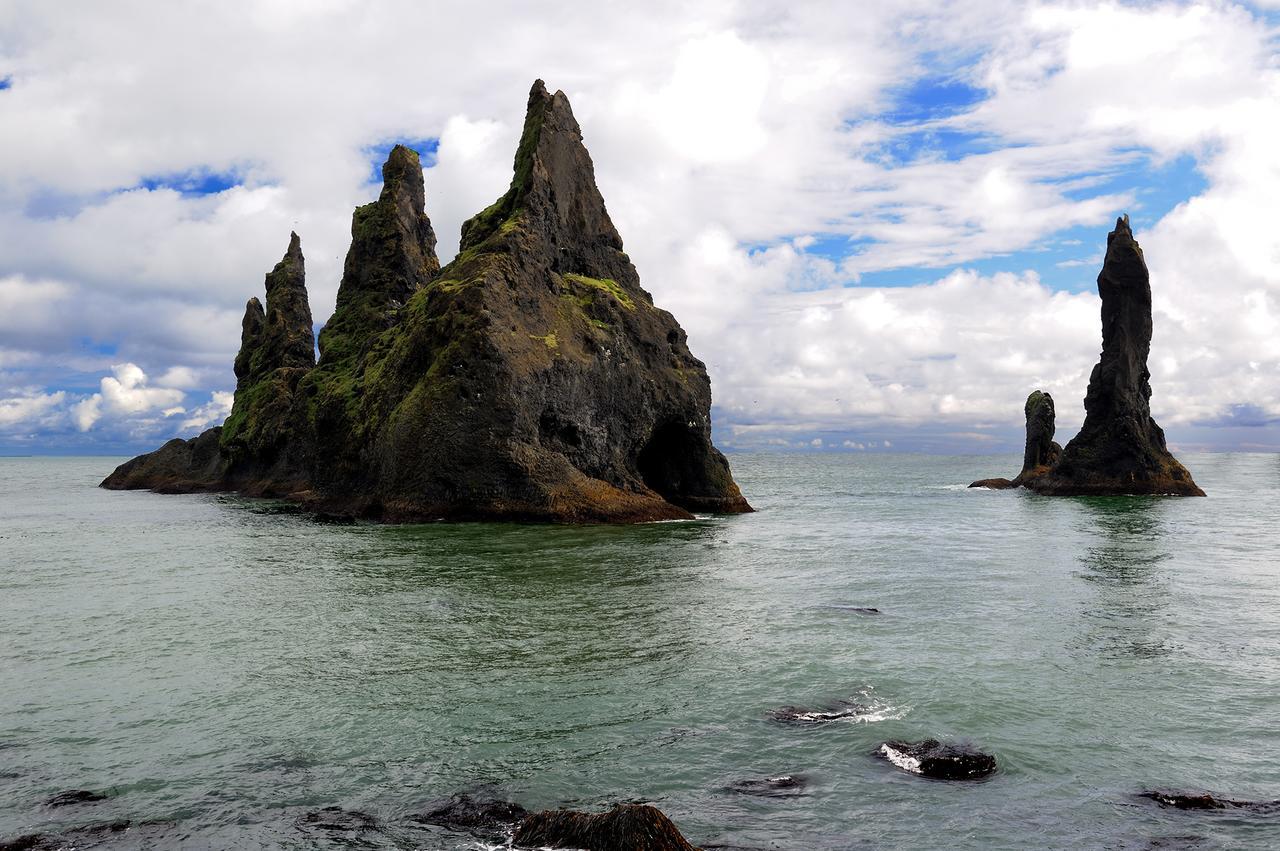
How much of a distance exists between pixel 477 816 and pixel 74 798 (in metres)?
5.21

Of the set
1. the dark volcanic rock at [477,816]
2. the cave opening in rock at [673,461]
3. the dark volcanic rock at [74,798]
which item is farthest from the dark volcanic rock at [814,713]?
the cave opening in rock at [673,461]

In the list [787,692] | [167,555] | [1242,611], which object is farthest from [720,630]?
[167,555]

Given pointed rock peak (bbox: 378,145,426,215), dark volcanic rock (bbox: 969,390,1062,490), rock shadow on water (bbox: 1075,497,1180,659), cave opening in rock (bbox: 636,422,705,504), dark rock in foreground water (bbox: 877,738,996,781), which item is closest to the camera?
dark rock in foreground water (bbox: 877,738,996,781)

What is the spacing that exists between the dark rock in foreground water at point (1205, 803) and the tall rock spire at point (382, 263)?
240 ft

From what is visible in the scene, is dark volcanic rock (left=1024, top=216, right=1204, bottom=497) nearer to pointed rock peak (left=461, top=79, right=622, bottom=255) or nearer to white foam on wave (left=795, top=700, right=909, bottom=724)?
pointed rock peak (left=461, top=79, right=622, bottom=255)

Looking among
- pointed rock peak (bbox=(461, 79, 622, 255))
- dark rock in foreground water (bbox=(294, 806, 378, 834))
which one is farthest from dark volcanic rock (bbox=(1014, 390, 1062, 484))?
dark rock in foreground water (bbox=(294, 806, 378, 834))

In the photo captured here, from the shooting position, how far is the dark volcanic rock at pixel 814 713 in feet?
44.3

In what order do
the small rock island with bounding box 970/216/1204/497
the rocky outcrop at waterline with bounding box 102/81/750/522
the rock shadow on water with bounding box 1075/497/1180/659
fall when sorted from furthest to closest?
the small rock island with bounding box 970/216/1204/497 < the rocky outcrop at waterline with bounding box 102/81/750/522 < the rock shadow on water with bounding box 1075/497/1180/659

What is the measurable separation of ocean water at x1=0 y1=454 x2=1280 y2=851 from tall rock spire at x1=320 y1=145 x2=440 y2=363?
154ft

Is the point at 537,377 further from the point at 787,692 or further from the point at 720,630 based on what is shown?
the point at 787,692

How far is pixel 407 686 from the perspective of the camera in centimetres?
1538

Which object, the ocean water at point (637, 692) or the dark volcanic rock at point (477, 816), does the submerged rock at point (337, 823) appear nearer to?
the ocean water at point (637, 692)

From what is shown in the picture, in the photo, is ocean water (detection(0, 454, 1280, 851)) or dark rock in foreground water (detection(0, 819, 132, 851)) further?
ocean water (detection(0, 454, 1280, 851))

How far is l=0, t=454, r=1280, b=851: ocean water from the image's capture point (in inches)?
404
